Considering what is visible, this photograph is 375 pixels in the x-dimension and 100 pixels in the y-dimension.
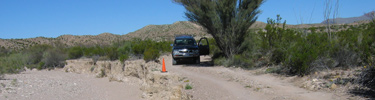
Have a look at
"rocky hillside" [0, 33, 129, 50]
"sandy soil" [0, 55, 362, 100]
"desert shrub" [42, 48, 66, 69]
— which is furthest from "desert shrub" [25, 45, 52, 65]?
"sandy soil" [0, 55, 362, 100]

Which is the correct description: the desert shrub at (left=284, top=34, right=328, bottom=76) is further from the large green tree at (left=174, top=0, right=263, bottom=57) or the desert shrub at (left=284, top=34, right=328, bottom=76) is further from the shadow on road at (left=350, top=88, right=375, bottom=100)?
the large green tree at (left=174, top=0, right=263, bottom=57)

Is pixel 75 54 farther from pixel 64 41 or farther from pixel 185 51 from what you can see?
pixel 64 41

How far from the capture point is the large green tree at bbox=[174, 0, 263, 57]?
17.5 metres

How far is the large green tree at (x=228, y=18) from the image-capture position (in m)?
17.5

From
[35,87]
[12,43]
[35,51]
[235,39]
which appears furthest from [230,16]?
[12,43]

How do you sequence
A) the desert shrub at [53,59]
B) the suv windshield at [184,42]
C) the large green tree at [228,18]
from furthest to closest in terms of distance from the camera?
the desert shrub at [53,59]
the suv windshield at [184,42]
the large green tree at [228,18]

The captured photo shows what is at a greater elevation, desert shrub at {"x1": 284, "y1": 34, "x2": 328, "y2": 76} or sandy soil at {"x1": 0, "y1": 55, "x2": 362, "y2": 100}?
desert shrub at {"x1": 284, "y1": 34, "x2": 328, "y2": 76}

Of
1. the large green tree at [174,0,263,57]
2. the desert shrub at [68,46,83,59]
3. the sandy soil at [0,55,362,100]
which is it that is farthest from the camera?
the desert shrub at [68,46,83,59]

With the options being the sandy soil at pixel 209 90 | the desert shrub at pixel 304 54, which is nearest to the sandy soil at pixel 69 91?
the sandy soil at pixel 209 90

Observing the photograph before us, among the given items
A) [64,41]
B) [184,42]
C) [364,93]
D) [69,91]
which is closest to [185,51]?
[184,42]

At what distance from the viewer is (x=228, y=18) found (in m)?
17.8

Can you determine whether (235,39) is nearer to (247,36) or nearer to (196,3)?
(247,36)

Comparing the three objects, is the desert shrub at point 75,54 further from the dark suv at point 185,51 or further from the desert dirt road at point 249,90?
the desert dirt road at point 249,90

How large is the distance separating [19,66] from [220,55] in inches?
900
